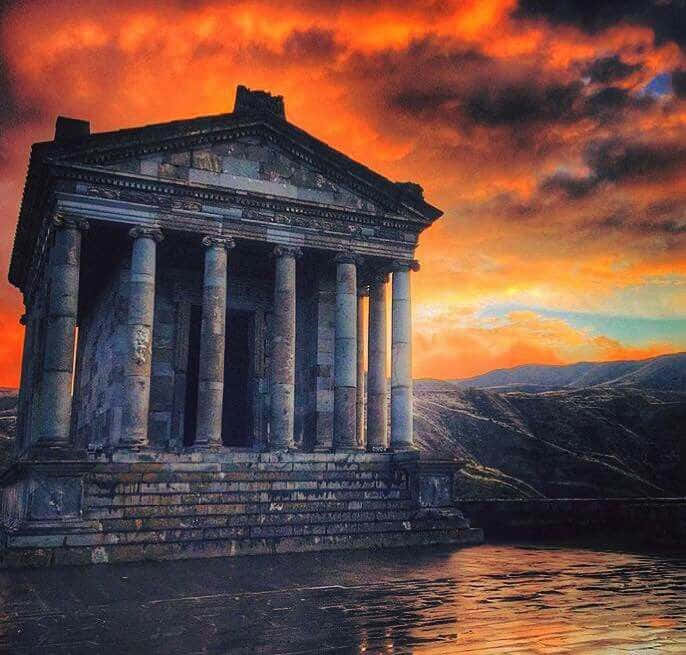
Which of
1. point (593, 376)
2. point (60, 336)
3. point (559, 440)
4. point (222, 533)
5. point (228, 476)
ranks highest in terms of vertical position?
point (593, 376)

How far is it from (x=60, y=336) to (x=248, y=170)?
22.3 feet

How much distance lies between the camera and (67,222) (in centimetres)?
1623

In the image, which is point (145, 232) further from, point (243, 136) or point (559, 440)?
point (559, 440)

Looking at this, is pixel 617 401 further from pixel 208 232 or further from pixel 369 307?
pixel 208 232

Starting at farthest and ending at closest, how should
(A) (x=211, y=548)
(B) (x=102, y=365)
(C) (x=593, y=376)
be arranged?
(C) (x=593, y=376), (B) (x=102, y=365), (A) (x=211, y=548)

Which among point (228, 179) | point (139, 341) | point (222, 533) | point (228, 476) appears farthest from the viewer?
point (228, 179)

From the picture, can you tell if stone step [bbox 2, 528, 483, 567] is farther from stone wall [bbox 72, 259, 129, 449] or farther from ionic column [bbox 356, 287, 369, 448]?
ionic column [bbox 356, 287, 369, 448]

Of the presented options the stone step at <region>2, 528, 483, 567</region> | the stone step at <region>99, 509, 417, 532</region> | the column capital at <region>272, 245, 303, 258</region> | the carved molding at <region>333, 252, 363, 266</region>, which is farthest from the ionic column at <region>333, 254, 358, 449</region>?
the stone step at <region>2, 528, 483, 567</region>

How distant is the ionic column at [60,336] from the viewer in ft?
49.8

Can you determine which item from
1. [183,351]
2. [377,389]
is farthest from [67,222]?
[377,389]

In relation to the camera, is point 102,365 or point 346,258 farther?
point 102,365

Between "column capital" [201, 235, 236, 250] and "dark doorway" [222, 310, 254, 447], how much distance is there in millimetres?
3917

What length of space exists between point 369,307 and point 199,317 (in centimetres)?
540

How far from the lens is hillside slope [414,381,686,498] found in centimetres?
4253
